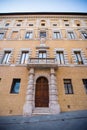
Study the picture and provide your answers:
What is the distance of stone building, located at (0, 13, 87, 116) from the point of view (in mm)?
9945

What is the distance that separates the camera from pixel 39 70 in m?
11.8

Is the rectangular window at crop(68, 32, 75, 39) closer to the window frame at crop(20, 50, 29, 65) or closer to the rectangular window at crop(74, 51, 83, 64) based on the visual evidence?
the rectangular window at crop(74, 51, 83, 64)

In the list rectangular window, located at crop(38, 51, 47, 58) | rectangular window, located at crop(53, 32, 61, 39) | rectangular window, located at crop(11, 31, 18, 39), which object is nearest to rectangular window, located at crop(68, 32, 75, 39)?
rectangular window, located at crop(53, 32, 61, 39)

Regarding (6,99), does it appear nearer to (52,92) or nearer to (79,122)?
(52,92)

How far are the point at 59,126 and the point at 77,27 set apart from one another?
16.6m

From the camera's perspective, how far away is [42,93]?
10.7 metres

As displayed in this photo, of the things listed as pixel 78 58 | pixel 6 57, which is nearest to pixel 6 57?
pixel 6 57

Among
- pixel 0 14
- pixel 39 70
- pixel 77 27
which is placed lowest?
pixel 39 70

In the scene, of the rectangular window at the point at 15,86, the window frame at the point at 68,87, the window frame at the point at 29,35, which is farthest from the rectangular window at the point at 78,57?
the rectangular window at the point at 15,86

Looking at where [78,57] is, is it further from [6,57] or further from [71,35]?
[6,57]

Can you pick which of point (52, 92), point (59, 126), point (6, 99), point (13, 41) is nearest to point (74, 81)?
point (52, 92)

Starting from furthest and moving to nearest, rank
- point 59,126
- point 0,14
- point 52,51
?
point 0,14, point 52,51, point 59,126

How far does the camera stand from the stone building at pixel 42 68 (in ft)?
32.6

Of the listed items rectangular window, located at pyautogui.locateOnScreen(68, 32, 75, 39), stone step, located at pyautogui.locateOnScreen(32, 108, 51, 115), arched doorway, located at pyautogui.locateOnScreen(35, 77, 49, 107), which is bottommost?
stone step, located at pyautogui.locateOnScreen(32, 108, 51, 115)
